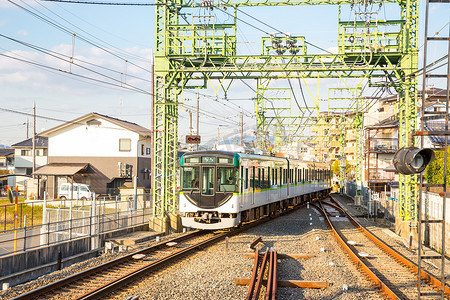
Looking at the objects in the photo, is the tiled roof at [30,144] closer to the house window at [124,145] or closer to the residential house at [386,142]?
the house window at [124,145]

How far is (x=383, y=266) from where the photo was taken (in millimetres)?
10555

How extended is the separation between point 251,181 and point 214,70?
3922mm

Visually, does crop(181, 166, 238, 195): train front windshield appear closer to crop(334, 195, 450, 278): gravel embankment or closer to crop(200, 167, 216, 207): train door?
crop(200, 167, 216, 207): train door

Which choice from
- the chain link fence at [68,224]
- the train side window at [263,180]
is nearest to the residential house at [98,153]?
the train side window at [263,180]

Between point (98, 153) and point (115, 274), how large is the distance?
91.6 feet

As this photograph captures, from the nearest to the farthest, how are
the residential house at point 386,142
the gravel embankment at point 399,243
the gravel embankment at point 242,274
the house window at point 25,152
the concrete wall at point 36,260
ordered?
the gravel embankment at point 242,274, the concrete wall at point 36,260, the gravel embankment at point 399,243, the residential house at point 386,142, the house window at point 25,152

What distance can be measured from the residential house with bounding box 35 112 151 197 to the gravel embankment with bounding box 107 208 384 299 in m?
22.6

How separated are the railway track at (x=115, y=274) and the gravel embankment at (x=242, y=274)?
24 cm

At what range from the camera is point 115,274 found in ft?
30.6

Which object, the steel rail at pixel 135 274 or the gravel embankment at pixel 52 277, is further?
the gravel embankment at pixel 52 277

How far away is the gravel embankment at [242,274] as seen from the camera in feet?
25.7

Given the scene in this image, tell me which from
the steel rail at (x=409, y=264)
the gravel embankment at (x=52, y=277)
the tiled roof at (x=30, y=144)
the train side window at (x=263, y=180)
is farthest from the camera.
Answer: the tiled roof at (x=30, y=144)

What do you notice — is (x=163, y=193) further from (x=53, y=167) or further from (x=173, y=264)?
(x=53, y=167)

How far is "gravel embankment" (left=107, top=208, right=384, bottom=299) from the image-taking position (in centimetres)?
784
